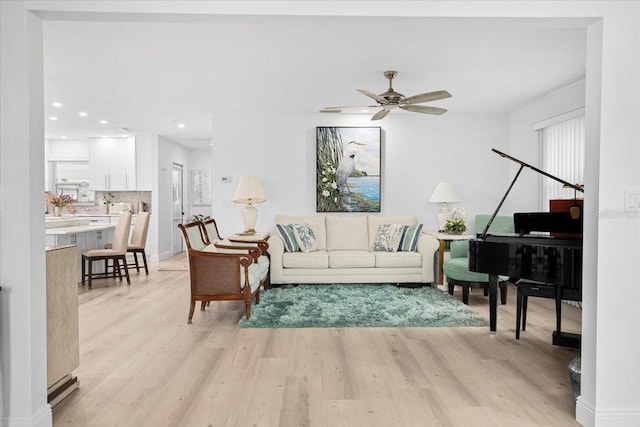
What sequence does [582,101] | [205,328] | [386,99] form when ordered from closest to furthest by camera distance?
1. [205,328]
2. [386,99]
3. [582,101]

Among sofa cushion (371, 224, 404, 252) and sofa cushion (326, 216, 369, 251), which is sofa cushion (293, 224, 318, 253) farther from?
sofa cushion (371, 224, 404, 252)

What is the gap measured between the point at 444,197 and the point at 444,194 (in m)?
0.05

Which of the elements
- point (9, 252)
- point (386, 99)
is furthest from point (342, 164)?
point (9, 252)

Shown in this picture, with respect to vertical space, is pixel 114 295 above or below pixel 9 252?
below

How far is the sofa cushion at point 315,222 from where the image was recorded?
594 cm

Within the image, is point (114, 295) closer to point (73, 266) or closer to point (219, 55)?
point (73, 266)

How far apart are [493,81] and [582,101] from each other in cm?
98

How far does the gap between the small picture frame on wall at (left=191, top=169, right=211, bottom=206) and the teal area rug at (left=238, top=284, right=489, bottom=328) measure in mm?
5793

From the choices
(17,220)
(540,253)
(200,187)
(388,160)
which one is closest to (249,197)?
(388,160)

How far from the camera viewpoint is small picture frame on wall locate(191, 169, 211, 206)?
10.4m

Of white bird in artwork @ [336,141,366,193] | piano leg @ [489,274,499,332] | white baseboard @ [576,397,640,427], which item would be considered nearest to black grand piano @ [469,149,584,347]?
piano leg @ [489,274,499,332]

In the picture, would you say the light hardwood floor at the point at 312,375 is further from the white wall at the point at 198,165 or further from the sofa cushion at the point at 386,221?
the white wall at the point at 198,165

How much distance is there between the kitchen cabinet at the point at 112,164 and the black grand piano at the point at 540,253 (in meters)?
7.08

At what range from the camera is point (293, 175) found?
6316mm
